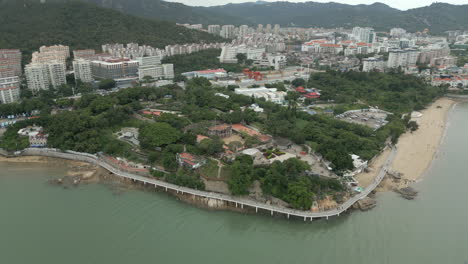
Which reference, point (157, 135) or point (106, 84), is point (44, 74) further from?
point (157, 135)

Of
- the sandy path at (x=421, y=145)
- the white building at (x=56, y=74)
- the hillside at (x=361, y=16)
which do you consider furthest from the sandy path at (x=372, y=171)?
the hillside at (x=361, y=16)

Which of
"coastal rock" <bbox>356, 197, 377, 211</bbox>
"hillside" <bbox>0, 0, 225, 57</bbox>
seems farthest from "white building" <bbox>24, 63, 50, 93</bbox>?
"coastal rock" <bbox>356, 197, 377, 211</bbox>

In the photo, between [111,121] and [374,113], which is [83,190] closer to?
[111,121]

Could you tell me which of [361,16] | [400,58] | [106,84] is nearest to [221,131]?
[106,84]

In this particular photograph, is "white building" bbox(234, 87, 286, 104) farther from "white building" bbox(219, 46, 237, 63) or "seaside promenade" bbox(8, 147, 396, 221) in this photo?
"white building" bbox(219, 46, 237, 63)

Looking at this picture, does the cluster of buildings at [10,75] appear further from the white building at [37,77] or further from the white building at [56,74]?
the white building at [56,74]

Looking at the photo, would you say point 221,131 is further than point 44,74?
No

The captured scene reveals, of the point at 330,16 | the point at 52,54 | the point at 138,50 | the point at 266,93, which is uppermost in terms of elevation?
the point at 330,16
